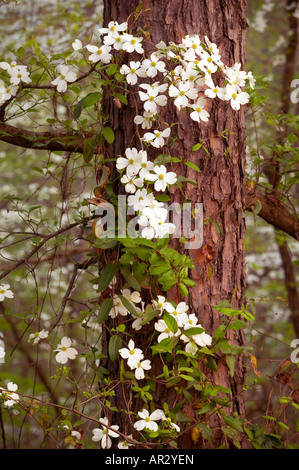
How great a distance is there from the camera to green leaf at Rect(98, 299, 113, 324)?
4.50ft

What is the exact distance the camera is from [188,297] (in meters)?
1.49

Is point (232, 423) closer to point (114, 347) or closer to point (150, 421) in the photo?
point (150, 421)

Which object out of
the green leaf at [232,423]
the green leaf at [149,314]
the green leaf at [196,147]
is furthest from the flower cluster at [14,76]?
the green leaf at [232,423]

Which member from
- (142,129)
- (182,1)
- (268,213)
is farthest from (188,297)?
(182,1)

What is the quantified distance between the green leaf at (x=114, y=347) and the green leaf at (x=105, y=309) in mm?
78

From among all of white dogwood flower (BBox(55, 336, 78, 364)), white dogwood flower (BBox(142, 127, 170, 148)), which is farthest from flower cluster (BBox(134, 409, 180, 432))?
white dogwood flower (BBox(142, 127, 170, 148))

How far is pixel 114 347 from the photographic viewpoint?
1389 millimetres

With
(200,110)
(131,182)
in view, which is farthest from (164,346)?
(200,110)

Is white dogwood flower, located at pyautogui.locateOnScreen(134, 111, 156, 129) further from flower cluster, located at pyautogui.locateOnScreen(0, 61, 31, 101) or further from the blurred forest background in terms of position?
the blurred forest background

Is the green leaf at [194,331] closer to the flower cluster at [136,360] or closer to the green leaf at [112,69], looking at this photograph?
the flower cluster at [136,360]

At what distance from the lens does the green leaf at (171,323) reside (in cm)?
134

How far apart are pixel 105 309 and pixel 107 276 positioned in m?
0.10
